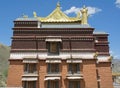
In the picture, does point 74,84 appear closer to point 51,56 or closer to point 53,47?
point 51,56

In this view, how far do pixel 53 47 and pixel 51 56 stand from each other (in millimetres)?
1232

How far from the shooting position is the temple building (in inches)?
1142

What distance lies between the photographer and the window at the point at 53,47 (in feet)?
99.4

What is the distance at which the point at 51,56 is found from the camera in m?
29.8

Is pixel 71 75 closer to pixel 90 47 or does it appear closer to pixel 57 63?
pixel 57 63

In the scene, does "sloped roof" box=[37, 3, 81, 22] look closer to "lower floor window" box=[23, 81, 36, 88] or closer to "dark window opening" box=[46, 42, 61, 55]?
"dark window opening" box=[46, 42, 61, 55]

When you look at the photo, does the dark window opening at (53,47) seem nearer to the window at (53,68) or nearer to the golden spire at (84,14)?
the window at (53,68)

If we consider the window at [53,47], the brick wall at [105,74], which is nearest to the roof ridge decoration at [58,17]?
the window at [53,47]

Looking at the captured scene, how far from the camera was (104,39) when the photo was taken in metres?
35.0

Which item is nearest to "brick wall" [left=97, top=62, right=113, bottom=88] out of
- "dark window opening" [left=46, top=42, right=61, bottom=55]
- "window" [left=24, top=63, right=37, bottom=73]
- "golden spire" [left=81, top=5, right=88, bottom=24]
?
"golden spire" [left=81, top=5, right=88, bottom=24]

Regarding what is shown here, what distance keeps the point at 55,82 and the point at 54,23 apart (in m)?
8.10

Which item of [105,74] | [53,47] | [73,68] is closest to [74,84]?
[73,68]

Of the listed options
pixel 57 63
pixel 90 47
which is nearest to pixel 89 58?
pixel 90 47

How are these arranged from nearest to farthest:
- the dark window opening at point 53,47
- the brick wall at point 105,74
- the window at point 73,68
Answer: the window at point 73,68 → the dark window opening at point 53,47 → the brick wall at point 105,74
